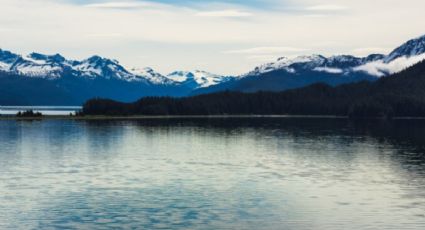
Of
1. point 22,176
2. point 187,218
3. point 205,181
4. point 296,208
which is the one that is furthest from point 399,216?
point 22,176

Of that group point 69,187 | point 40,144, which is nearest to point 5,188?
point 69,187

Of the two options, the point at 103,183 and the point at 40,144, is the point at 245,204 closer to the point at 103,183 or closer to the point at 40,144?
the point at 103,183

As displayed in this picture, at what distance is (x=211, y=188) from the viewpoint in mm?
75375

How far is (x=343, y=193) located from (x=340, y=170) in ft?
75.5

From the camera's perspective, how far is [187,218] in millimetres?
57250

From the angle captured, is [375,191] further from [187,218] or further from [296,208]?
[187,218]

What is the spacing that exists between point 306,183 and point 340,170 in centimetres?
1656

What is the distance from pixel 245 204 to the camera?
64688 mm

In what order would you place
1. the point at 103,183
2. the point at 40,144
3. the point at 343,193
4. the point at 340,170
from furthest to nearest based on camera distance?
1. the point at 40,144
2. the point at 340,170
3. the point at 103,183
4. the point at 343,193

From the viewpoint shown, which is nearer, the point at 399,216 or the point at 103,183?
the point at 399,216

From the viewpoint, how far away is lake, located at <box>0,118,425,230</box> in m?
56.9

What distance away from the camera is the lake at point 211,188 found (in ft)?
187

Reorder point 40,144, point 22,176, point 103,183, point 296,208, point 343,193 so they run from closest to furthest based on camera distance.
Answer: point 296,208 < point 343,193 < point 103,183 < point 22,176 < point 40,144

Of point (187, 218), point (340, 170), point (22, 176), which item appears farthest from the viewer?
point (340, 170)
